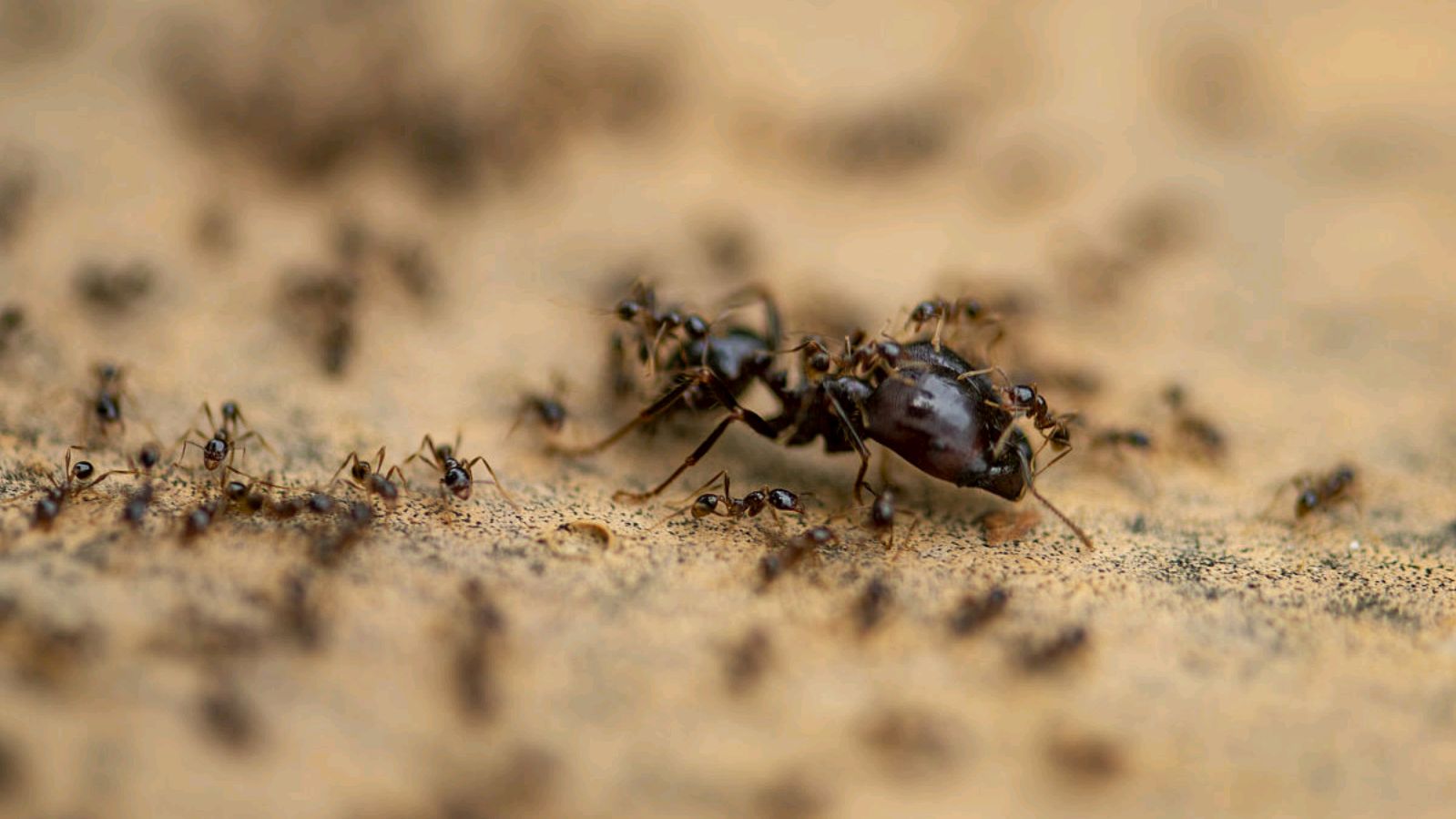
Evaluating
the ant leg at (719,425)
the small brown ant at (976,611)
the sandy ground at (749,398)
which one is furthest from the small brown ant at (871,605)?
the ant leg at (719,425)

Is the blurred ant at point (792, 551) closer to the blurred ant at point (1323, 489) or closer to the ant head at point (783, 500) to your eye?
the ant head at point (783, 500)

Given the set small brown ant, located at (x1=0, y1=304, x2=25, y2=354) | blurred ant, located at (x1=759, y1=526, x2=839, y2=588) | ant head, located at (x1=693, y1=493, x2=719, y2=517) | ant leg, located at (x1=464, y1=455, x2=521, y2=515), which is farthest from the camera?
small brown ant, located at (x1=0, y1=304, x2=25, y2=354)

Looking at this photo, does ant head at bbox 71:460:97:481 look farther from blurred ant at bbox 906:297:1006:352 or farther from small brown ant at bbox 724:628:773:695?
blurred ant at bbox 906:297:1006:352

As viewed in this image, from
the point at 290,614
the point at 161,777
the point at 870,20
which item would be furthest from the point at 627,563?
the point at 870,20

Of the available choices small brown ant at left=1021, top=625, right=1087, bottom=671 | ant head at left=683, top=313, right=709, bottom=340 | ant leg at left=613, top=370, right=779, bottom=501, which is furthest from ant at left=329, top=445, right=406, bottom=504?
small brown ant at left=1021, top=625, right=1087, bottom=671

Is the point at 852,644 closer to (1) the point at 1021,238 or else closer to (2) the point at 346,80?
(1) the point at 1021,238

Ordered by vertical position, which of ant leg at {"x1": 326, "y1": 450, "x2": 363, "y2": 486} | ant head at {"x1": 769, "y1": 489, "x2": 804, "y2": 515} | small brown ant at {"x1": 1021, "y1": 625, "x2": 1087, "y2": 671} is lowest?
small brown ant at {"x1": 1021, "y1": 625, "x2": 1087, "y2": 671}
